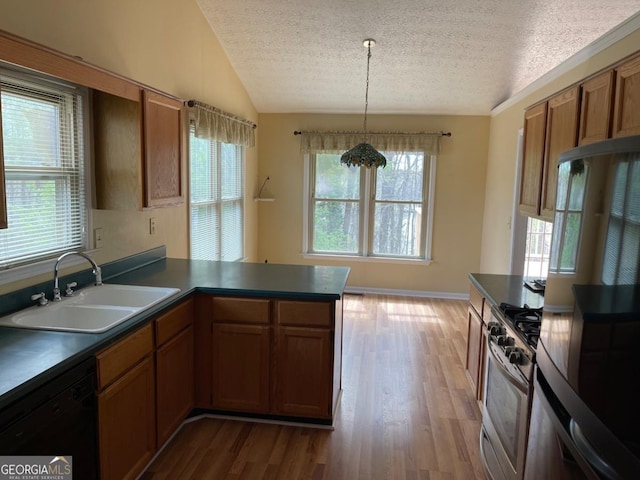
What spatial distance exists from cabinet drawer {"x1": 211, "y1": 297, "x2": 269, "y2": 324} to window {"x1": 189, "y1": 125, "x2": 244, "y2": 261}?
1537 mm

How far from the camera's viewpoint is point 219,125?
14.3 ft

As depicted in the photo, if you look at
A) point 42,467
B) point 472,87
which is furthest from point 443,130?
point 42,467

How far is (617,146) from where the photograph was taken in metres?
0.91

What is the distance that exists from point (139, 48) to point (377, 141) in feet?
10.9

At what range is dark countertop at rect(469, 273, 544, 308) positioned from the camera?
2.62m

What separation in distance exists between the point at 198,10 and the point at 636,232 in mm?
4054

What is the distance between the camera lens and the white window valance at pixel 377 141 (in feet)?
18.9

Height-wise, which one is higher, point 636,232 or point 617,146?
point 617,146

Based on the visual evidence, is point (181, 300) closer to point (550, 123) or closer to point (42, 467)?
Result: point (42, 467)

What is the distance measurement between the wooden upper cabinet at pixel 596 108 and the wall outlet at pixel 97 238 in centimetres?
273

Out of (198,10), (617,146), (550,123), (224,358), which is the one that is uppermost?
(198,10)

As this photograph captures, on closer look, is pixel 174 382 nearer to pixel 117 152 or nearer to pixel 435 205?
pixel 117 152

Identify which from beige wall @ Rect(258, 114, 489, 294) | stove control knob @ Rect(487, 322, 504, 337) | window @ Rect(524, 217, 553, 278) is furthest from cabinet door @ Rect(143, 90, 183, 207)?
window @ Rect(524, 217, 553, 278)

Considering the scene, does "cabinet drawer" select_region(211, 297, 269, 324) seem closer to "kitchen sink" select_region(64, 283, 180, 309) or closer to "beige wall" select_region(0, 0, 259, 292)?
"kitchen sink" select_region(64, 283, 180, 309)
